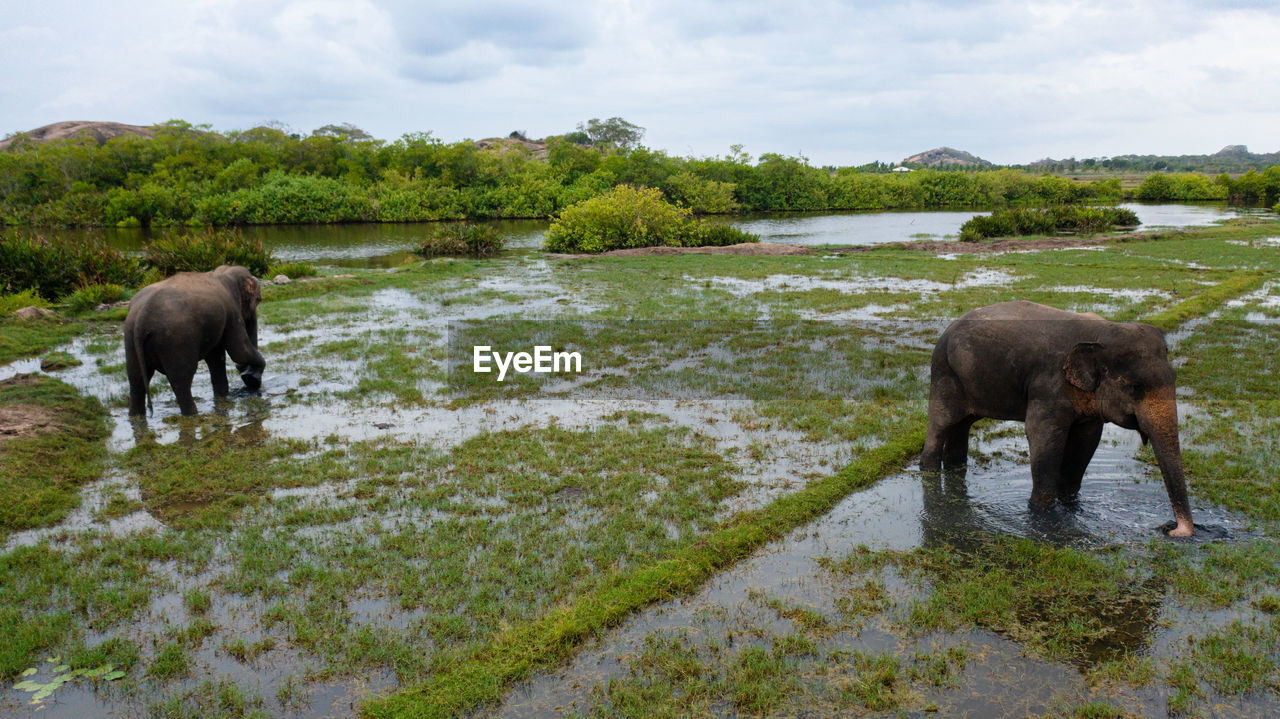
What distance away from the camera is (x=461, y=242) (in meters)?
32.0

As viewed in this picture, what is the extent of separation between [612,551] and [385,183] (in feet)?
221

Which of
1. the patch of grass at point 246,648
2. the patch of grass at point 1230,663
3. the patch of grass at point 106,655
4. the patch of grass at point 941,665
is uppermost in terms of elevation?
the patch of grass at point 106,655

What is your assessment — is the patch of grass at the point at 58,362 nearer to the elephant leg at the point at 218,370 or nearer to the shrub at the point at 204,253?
the elephant leg at the point at 218,370

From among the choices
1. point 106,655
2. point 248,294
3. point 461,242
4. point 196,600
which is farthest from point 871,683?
point 461,242

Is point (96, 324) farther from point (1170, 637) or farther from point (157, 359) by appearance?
point (1170, 637)

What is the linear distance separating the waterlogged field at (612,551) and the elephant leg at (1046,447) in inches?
11.8

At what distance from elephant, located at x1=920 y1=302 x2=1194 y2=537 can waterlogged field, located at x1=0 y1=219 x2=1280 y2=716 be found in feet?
1.85

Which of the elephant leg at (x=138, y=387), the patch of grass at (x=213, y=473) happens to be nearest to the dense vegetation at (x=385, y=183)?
the elephant leg at (x=138, y=387)

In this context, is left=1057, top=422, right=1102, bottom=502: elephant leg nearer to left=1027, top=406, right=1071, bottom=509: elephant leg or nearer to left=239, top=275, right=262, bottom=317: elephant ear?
left=1027, top=406, right=1071, bottom=509: elephant leg

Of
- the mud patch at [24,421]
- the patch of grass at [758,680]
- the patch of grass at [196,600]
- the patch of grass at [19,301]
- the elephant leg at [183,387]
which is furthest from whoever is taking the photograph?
the patch of grass at [19,301]

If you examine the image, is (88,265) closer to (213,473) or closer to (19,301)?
(19,301)

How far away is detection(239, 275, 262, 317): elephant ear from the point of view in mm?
11891

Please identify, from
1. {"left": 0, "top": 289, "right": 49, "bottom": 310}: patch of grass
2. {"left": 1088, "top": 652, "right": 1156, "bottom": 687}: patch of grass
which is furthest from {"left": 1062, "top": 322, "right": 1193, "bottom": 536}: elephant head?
{"left": 0, "top": 289, "right": 49, "bottom": 310}: patch of grass

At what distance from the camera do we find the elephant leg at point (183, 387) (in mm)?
9969
